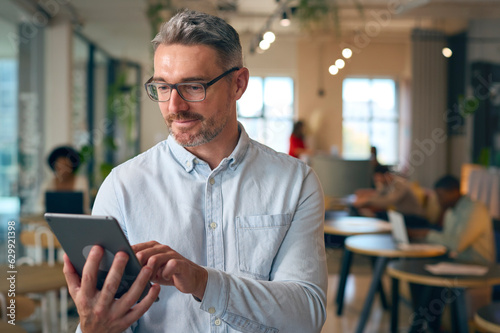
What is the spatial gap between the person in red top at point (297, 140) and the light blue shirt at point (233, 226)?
6.82 meters

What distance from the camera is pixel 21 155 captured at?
21.1 ft

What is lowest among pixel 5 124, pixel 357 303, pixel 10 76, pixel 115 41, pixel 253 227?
pixel 357 303

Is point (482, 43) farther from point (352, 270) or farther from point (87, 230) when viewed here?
point (87, 230)

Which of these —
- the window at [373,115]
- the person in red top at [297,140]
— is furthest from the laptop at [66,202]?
the window at [373,115]

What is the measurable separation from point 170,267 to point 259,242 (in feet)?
1.11

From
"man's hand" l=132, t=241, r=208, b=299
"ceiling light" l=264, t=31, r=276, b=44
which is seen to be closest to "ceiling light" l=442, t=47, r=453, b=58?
"ceiling light" l=264, t=31, r=276, b=44

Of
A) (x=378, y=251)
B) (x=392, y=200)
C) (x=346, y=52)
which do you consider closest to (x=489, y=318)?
(x=378, y=251)

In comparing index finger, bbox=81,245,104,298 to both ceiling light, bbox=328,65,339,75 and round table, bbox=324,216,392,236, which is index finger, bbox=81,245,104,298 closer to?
round table, bbox=324,216,392,236

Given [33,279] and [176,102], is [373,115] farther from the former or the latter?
[176,102]

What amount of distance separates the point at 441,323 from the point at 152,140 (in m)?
4.66

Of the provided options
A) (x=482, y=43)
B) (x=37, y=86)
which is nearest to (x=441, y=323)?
(x=37, y=86)

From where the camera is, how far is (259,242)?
54.9 inches

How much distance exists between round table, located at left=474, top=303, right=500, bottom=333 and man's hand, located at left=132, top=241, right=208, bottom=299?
189cm

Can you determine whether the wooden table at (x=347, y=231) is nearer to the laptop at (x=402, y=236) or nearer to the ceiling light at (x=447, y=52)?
the laptop at (x=402, y=236)
